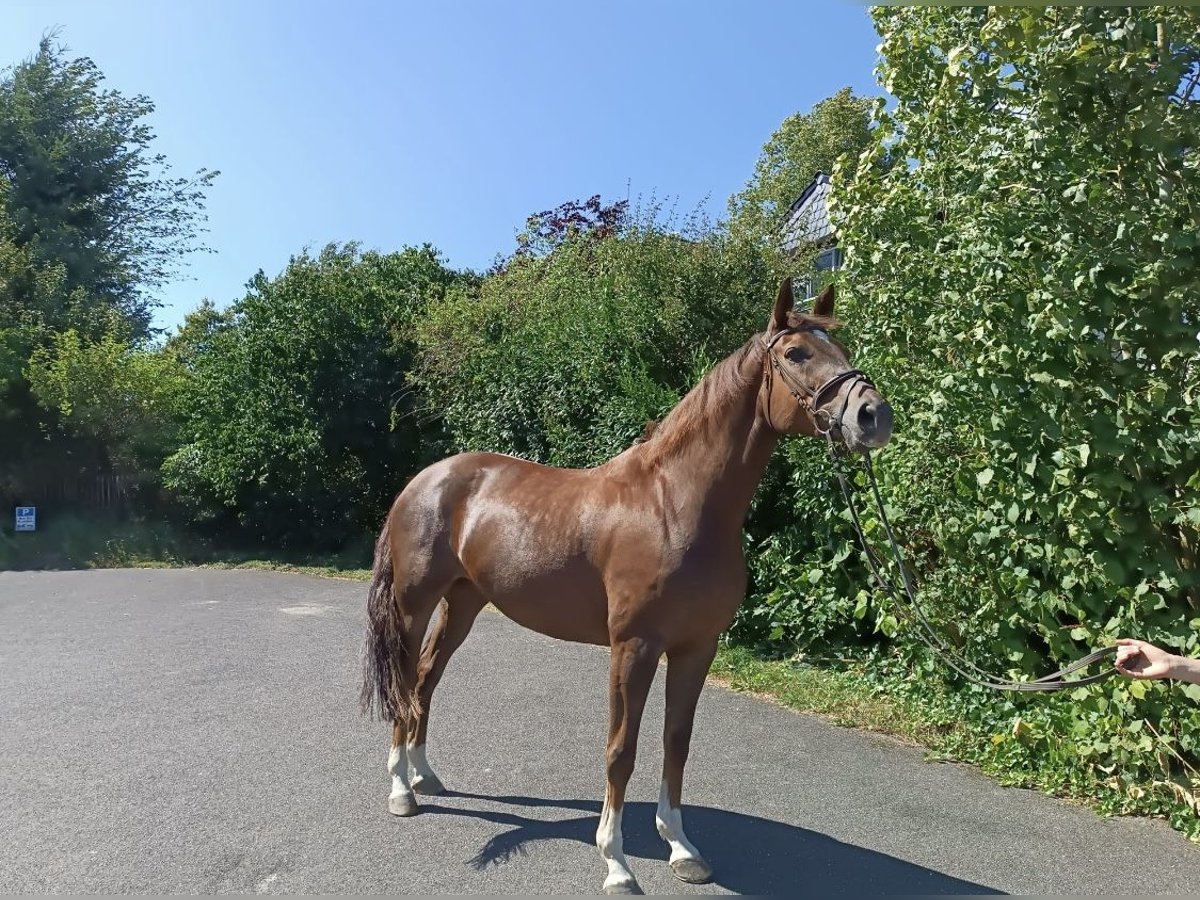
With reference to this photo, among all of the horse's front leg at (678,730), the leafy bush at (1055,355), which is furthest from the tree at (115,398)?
the horse's front leg at (678,730)

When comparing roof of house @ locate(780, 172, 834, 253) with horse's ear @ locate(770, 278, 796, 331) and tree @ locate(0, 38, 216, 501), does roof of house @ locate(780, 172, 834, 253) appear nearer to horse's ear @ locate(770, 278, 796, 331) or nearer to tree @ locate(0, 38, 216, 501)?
horse's ear @ locate(770, 278, 796, 331)

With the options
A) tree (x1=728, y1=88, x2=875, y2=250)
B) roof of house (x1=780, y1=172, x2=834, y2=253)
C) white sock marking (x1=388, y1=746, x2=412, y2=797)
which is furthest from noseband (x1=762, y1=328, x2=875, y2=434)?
tree (x1=728, y1=88, x2=875, y2=250)

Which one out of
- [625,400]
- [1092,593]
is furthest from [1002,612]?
[625,400]

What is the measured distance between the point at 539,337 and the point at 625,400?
108 inches

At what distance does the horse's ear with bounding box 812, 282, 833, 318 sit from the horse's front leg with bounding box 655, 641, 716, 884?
1.47m

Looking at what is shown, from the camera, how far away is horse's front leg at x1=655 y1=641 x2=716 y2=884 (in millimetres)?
3494

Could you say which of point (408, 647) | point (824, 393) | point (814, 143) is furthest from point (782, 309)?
point (814, 143)

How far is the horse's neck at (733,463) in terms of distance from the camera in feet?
11.3

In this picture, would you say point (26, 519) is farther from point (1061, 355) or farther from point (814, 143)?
point (814, 143)

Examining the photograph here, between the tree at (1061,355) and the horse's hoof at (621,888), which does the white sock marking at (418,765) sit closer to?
the horse's hoof at (621,888)

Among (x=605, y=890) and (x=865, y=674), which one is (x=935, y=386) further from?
(x=605, y=890)

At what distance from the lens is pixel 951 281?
4.74m

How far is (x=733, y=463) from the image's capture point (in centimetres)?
345

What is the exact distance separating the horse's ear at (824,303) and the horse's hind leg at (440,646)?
2253 millimetres
